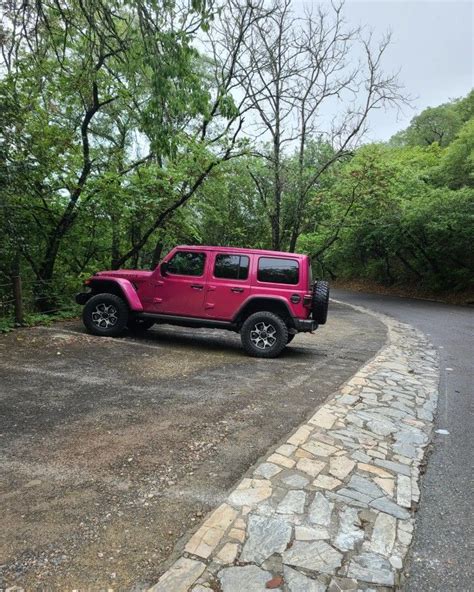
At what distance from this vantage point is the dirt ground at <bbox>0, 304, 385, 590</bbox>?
2.30 meters

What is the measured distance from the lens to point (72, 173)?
9719mm

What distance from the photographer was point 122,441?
369cm

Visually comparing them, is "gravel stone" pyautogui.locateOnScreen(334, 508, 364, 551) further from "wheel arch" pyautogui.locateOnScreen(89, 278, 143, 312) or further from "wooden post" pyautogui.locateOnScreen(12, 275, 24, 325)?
"wooden post" pyautogui.locateOnScreen(12, 275, 24, 325)

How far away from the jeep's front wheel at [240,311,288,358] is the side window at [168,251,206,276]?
4.46 feet

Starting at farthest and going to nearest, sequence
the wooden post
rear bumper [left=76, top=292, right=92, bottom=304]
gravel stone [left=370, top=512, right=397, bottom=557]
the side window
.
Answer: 1. the wooden post
2. rear bumper [left=76, top=292, right=92, bottom=304]
3. the side window
4. gravel stone [left=370, top=512, right=397, bottom=557]

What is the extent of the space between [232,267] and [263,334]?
133cm

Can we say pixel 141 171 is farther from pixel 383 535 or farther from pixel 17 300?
pixel 383 535

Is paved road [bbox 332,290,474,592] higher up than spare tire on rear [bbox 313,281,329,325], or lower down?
lower down

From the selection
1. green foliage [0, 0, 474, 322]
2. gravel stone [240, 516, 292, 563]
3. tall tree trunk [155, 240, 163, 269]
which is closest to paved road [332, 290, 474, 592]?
gravel stone [240, 516, 292, 563]

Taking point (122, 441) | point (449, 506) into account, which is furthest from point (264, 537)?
point (122, 441)

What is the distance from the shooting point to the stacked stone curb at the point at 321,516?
7.21 feet

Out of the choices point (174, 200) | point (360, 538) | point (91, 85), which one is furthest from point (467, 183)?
point (360, 538)

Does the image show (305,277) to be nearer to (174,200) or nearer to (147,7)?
(147,7)

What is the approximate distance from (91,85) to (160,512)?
933 cm
